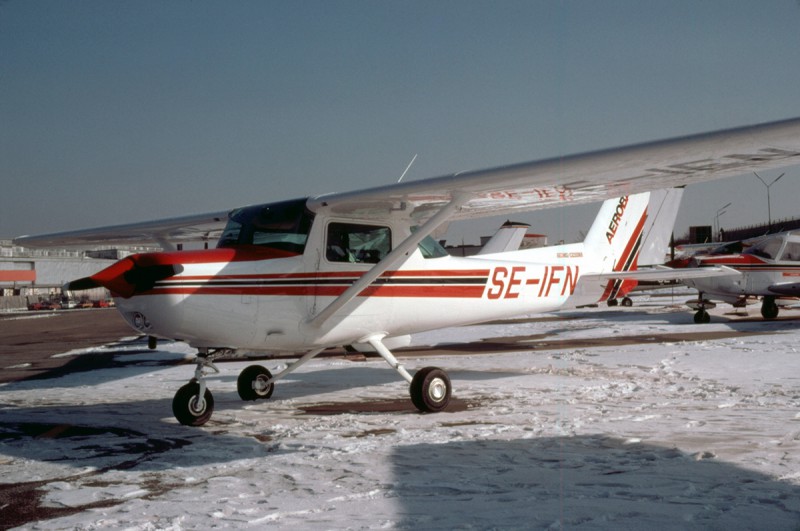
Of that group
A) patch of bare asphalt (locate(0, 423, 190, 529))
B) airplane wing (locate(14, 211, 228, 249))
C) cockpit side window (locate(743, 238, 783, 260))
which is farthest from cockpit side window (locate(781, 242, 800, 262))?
patch of bare asphalt (locate(0, 423, 190, 529))

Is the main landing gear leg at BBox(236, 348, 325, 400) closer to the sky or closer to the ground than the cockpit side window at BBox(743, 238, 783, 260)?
closer to the ground

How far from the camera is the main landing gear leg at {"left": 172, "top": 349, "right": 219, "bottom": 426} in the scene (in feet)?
20.9

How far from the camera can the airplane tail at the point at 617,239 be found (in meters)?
10.1

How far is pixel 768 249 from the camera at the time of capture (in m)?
18.3

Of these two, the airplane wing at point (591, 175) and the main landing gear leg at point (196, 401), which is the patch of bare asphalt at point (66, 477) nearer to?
the main landing gear leg at point (196, 401)

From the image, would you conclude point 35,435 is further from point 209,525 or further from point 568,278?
point 568,278

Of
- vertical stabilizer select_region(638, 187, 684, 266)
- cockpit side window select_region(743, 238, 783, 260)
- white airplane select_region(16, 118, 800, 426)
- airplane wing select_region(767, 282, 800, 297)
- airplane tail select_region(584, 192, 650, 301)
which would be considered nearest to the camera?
white airplane select_region(16, 118, 800, 426)

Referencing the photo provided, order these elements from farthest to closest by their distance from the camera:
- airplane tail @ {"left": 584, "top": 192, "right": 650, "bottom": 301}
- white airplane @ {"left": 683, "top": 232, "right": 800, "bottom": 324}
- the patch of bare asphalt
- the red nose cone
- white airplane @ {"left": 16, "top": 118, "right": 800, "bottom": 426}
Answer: white airplane @ {"left": 683, "top": 232, "right": 800, "bottom": 324}, airplane tail @ {"left": 584, "top": 192, "right": 650, "bottom": 301}, white airplane @ {"left": 16, "top": 118, "right": 800, "bottom": 426}, the red nose cone, the patch of bare asphalt

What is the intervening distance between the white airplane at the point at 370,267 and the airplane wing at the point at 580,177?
15mm

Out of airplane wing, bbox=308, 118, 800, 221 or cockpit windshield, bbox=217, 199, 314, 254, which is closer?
airplane wing, bbox=308, 118, 800, 221

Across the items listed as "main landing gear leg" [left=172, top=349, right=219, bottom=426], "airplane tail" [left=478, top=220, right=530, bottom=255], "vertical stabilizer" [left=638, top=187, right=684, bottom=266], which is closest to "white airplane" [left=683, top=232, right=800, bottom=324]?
"vertical stabilizer" [left=638, top=187, right=684, bottom=266]

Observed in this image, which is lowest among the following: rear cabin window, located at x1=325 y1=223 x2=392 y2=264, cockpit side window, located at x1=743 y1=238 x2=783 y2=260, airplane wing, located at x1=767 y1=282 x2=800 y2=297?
airplane wing, located at x1=767 y1=282 x2=800 y2=297

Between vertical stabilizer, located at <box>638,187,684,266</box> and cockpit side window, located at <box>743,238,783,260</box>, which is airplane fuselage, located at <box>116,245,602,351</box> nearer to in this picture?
vertical stabilizer, located at <box>638,187,684,266</box>

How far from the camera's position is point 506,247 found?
25.8 metres
